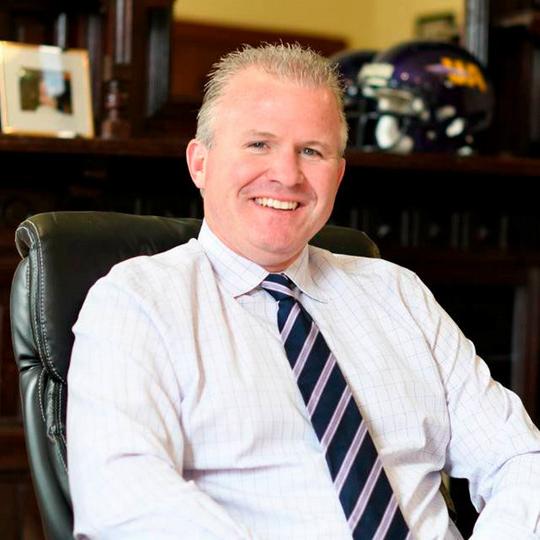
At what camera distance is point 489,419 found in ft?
5.19

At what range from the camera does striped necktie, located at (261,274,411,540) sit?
1.41m

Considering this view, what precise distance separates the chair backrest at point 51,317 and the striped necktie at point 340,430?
0.83 ft

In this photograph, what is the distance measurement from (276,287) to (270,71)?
298 mm

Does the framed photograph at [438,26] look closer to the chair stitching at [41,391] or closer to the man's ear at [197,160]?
the man's ear at [197,160]

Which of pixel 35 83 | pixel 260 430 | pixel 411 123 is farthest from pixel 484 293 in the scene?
pixel 260 430

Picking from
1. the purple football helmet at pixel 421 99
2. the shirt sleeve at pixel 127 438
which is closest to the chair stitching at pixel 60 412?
the shirt sleeve at pixel 127 438

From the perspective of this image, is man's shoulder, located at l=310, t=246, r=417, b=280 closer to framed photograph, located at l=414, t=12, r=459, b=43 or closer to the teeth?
the teeth

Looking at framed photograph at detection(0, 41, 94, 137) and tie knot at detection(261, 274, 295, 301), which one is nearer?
tie knot at detection(261, 274, 295, 301)

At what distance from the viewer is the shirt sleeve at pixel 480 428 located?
154 centimetres

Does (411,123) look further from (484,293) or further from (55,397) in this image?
(55,397)

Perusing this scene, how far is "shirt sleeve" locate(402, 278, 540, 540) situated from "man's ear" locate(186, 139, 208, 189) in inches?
14.6

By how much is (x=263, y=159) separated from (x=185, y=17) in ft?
7.13

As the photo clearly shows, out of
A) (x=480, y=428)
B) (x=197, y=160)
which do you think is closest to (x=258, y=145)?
(x=197, y=160)

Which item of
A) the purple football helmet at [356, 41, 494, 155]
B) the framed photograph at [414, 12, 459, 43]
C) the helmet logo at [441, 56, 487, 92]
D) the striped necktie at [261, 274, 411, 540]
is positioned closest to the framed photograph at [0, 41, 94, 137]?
the purple football helmet at [356, 41, 494, 155]
